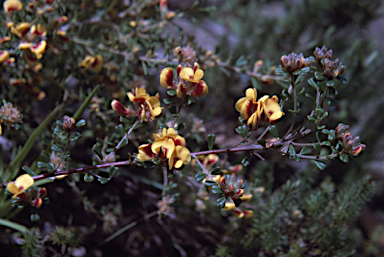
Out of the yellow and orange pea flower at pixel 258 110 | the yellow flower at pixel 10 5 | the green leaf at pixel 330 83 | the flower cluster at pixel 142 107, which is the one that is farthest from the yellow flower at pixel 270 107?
the yellow flower at pixel 10 5

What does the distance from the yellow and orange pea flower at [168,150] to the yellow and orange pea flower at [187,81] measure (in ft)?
0.33

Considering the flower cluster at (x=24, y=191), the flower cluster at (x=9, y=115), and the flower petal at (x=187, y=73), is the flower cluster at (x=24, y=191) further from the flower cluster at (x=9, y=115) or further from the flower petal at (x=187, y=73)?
the flower petal at (x=187, y=73)

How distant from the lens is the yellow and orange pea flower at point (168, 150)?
0.58 meters

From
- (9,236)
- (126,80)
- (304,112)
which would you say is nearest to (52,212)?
(9,236)

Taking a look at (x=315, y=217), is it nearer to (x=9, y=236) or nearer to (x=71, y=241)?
(x=71, y=241)

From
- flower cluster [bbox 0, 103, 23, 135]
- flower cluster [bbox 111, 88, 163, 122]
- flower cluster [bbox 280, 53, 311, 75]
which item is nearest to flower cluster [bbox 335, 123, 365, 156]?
flower cluster [bbox 280, 53, 311, 75]

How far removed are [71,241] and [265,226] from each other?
0.60 meters

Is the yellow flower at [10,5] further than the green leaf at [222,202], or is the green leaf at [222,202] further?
the yellow flower at [10,5]

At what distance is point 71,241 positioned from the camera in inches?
32.9

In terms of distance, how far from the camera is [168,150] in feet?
1.90

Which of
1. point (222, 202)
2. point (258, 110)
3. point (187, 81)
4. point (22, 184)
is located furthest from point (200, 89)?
point (22, 184)

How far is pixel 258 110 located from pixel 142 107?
0.26m

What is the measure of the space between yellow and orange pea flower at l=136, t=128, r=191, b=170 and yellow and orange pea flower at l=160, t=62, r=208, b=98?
0.10 meters

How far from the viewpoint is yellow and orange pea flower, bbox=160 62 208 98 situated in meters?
0.62
